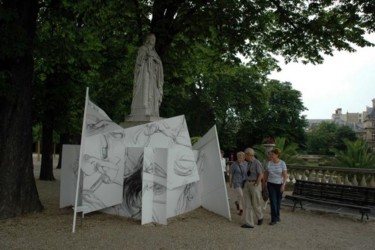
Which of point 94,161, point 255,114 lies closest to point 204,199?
point 94,161

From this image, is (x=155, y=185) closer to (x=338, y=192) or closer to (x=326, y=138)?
(x=338, y=192)

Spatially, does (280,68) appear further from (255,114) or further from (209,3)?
(255,114)

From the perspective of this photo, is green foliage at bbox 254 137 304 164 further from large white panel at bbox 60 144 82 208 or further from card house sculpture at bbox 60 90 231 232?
large white panel at bbox 60 144 82 208

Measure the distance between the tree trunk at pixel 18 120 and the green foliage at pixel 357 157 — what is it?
12.1 metres

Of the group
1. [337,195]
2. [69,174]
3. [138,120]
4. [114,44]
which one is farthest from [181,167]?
[114,44]

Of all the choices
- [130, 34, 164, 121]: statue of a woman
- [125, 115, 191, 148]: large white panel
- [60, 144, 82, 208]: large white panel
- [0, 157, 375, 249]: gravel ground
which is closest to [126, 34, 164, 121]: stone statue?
[130, 34, 164, 121]: statue of a woman

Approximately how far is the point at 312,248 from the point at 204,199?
14.1 feet

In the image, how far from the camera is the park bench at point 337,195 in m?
11.2

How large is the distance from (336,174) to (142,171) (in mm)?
9175

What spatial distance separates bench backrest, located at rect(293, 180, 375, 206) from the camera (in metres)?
11.3

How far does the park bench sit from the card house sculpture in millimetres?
2770

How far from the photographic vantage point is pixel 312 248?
25.9ft

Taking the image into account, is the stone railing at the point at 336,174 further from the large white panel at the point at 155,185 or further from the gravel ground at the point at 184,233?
the large white panel at the point at 155,185

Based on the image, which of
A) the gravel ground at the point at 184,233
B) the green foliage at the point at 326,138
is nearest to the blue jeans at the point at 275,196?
the gravel ground at the point at 184,233
